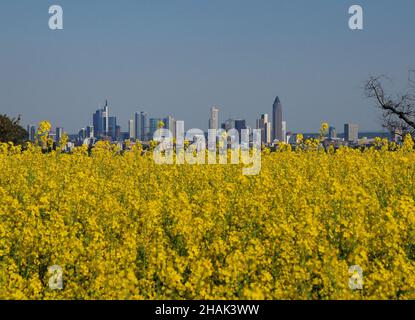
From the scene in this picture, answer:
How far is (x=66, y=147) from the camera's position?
13.8 m

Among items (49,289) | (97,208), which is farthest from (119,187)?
(49,289)

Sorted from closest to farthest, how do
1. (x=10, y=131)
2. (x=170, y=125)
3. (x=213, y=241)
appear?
(x=213, y=241)
(x=170, y=125)
(x=10, y=131)

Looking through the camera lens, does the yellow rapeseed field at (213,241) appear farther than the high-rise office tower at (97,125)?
No

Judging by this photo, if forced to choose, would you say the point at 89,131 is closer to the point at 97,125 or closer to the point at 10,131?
the point at 97,125

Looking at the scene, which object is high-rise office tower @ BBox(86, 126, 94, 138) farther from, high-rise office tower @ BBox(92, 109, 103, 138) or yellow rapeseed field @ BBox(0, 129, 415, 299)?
yellow rapeseed field @ BBox(0, 129, 415, 299)

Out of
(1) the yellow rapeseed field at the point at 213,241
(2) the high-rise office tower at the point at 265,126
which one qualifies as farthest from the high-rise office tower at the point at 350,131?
(1) the yellow rapeseed field at the point at 213,241

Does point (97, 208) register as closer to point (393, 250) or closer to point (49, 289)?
point (49, 289)

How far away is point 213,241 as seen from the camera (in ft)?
20.1

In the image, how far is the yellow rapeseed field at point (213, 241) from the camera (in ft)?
15.8

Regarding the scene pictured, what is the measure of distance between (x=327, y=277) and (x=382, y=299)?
1.41 feet

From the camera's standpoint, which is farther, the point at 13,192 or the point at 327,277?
the point at 13,192

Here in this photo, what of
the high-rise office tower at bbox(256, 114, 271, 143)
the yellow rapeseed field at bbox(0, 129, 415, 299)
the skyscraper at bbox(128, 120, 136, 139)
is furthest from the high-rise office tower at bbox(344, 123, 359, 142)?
the yellow rapeseed field at bbox(0, 129, 415, 299)

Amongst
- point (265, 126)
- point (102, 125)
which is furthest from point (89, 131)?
point (265, 126)

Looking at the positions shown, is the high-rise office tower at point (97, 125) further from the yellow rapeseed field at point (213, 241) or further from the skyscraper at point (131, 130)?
the yellow rapeseed field at point (213, 241)
